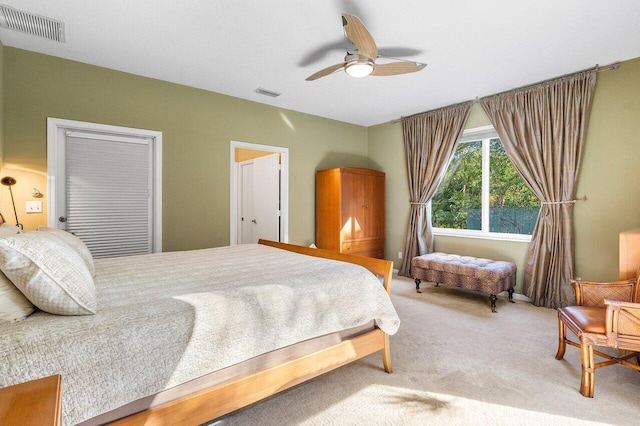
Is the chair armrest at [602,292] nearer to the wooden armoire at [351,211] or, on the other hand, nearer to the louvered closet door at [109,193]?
the wooden armoire at [351,211]

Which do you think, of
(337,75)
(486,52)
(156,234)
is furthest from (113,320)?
(486,52)

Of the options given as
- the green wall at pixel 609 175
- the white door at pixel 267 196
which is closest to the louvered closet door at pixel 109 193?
the white door at pixel 267 196

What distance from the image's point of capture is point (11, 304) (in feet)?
3.87

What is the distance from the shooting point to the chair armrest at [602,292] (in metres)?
2.23

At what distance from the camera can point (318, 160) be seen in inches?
207

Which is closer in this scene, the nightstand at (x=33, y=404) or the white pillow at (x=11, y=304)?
the nightstand at (x=33, y=404)

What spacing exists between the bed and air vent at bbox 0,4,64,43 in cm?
212

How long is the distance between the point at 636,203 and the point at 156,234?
5387 millimetres

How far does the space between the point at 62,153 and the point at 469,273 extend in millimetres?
4823

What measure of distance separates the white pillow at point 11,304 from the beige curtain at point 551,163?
4572 mm

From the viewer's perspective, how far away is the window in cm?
406

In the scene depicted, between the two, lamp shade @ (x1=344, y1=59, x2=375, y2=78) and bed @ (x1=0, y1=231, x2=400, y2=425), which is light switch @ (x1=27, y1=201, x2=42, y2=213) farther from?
lamp shade @ (x1=344, y1=59, x2=375, y2=78)

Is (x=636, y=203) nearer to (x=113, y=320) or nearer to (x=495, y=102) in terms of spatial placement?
(x=495, y=102)

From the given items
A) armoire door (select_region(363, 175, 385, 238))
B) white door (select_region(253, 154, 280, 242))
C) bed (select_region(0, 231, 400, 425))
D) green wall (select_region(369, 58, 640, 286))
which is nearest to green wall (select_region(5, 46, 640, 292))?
green wall (select_region(369, 58, 640, 286))
